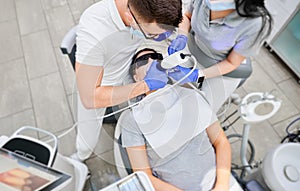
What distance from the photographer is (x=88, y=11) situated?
0.86 m

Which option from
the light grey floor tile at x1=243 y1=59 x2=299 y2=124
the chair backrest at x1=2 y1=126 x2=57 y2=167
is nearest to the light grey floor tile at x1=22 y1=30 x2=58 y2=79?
the chair backrest at x1=2 y1=126 x2=57 y2=167

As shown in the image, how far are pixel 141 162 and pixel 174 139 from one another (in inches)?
5.7

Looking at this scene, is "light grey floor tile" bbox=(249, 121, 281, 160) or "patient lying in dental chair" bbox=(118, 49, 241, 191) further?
"light grey floor tile" bbox=(249, 121, 281, 160)

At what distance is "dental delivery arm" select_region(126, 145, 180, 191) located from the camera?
85 centimetres

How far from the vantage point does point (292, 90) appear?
191 cm

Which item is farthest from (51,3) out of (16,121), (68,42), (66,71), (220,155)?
(220,155)

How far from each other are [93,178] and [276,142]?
46.6 inches

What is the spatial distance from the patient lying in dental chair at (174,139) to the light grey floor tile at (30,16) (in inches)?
61.0

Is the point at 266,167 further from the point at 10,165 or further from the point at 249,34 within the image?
the point at 10,165

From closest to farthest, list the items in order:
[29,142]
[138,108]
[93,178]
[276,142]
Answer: [138,108] < [29,142] < [93,178] < [276,142]

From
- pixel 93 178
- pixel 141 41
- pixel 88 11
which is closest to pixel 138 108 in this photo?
pixel 141 41

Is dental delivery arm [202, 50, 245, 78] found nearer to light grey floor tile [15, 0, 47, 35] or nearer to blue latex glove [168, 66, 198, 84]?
blue latex glove [168, 66, 198, 84]

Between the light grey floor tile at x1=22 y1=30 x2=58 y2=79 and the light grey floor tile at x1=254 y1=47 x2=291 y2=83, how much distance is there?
5.14 ft

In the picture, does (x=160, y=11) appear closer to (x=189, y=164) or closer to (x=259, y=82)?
(x=189, y=164)
